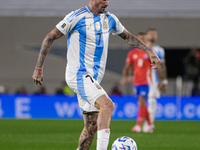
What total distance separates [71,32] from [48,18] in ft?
59.4

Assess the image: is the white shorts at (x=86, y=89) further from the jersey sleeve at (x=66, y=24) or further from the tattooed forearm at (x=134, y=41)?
the tattooed forearm at (x=134, y=41)

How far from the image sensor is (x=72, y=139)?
9867 millimetres

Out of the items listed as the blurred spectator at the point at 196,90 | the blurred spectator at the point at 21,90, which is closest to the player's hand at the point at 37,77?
the blurred spectator at the point at 21,90

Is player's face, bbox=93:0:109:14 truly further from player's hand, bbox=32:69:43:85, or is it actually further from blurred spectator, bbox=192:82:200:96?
blurred spectator, bbox=192:82:200:96

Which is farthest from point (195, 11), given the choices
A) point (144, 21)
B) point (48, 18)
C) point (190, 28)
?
point (48, 18)

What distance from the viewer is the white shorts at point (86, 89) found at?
6035 mm

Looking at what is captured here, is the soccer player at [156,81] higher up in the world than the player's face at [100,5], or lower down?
lower down

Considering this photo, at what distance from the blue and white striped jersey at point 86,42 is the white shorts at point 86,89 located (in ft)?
0.26

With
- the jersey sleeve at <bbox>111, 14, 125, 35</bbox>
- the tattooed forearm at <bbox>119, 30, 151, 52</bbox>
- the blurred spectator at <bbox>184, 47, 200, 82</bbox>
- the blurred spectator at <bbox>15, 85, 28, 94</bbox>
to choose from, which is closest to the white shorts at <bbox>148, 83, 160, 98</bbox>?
the tattooed forearm at <bbox>119, 30, 151, 52</bbox>

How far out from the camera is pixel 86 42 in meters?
6.19

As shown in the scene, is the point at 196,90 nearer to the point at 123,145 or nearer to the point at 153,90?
the point at 153,90

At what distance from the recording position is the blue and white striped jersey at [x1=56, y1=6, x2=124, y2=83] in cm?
617

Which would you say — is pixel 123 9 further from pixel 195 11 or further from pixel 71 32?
pixel 71 32

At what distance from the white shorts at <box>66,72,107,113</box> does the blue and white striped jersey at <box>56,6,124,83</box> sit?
0.08m
